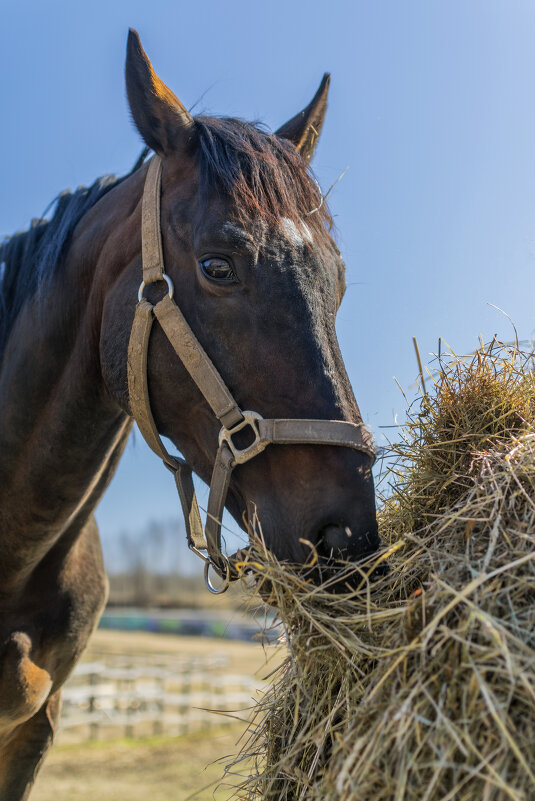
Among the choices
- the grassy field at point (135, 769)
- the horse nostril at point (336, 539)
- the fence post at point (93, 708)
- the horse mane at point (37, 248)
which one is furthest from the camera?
the fence post at point (93, 708)

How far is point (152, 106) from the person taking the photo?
8.17 feet

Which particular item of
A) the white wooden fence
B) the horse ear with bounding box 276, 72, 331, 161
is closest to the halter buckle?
the horse ear with bounding box 276, 72, 331, 161

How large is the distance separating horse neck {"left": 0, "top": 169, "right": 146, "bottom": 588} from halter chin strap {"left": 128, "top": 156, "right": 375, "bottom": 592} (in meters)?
0.34

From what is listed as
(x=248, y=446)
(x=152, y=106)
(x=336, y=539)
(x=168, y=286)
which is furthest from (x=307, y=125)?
(x=336, y=539)

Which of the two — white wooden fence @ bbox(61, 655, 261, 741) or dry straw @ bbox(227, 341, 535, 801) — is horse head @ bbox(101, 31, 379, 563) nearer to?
dry straw @ bbox(227, 341, 535, 801)

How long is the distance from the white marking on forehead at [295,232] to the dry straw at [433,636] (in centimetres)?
68

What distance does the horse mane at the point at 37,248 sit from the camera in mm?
2957

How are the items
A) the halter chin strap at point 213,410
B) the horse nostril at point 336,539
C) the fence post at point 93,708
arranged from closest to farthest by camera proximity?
1. the horse nostril at point 336,539
2. the halter chin strap at point 213,410
3. the fence post at point 93,708

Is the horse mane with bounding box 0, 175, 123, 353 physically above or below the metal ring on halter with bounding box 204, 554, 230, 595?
above

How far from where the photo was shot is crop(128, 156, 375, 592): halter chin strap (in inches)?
73.4

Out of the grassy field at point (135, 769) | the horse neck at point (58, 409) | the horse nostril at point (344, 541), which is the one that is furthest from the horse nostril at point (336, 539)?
the grassy field at point (135, 769)

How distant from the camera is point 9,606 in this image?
114 inches

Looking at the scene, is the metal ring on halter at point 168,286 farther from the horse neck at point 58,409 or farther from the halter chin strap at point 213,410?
the horse neck at point 58,409

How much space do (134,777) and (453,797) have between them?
10590 millimetres
